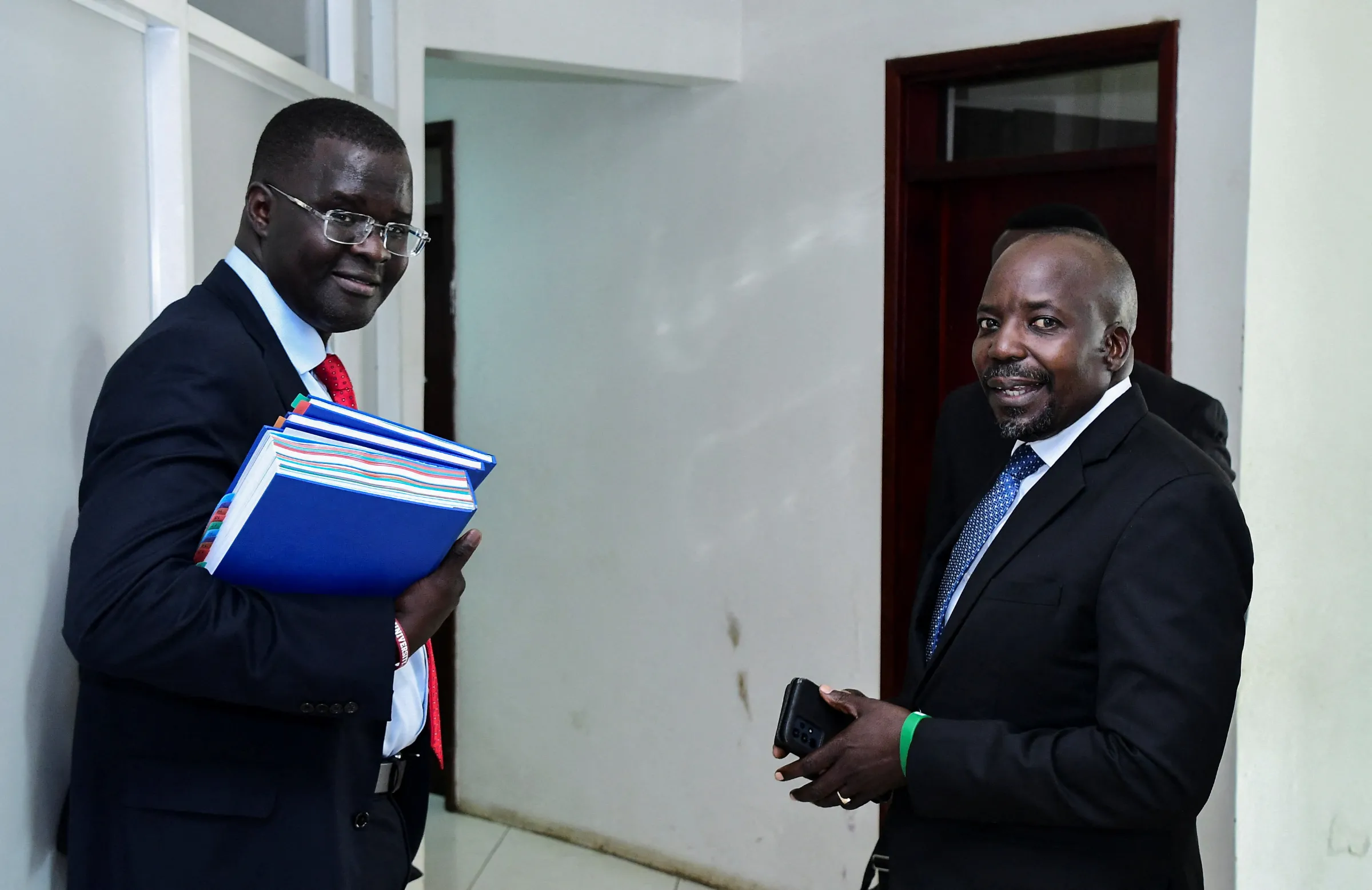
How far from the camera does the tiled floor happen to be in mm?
3697

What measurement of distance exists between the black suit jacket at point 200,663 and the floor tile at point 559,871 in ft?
7.89

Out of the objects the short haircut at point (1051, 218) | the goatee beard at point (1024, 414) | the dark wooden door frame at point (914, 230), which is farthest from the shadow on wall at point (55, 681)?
the dark wooden door frame at point (914, 230)

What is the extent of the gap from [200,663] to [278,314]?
1.56 ft

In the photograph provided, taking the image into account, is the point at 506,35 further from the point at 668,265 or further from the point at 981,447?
the point at 981,447

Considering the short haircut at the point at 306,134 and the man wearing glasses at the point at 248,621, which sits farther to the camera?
the short haircut at the point at 306,134

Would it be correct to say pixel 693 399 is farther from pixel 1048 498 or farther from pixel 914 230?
pixel 1048 498

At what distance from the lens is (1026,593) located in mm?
1431

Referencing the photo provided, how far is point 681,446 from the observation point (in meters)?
3.74

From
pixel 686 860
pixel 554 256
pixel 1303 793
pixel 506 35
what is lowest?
pixel 686 860

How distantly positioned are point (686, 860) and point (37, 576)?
8.64 feet

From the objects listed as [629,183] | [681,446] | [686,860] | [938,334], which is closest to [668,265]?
A: [629,183]

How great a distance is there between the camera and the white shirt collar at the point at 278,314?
4.85 feet

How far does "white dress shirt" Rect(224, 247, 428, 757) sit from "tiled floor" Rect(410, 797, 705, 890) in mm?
2240

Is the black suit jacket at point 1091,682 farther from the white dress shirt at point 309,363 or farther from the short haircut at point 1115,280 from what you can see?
the white dress shirt at point 309,363
